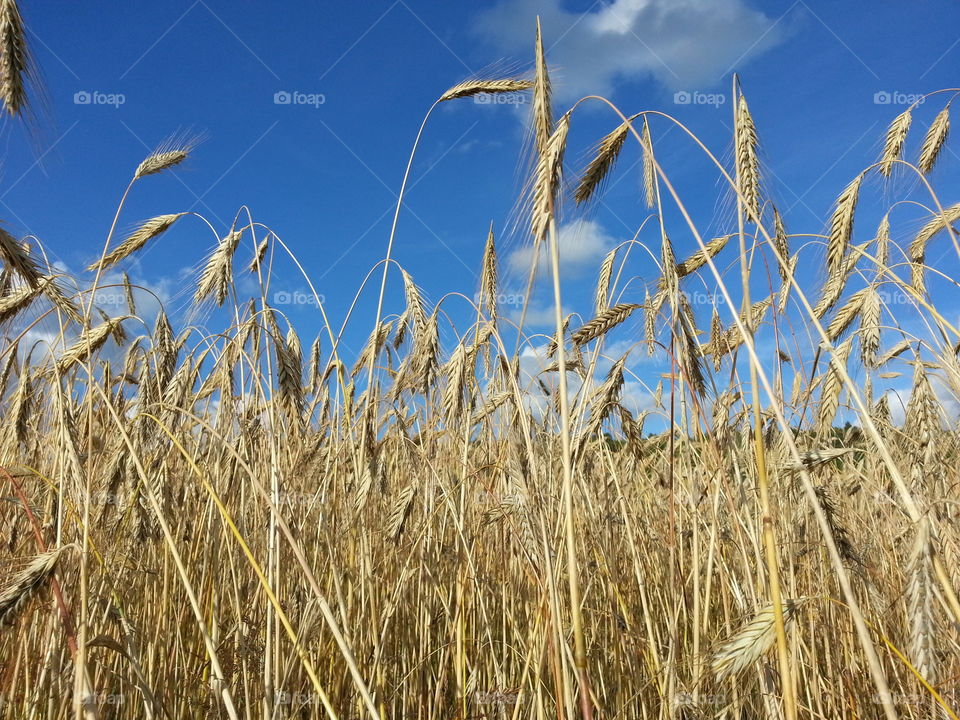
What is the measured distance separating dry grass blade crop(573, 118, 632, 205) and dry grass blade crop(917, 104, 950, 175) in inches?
111

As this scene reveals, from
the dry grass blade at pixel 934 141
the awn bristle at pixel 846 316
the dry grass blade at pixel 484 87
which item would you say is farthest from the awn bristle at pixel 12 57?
the dry grass blade at pixel 934 141

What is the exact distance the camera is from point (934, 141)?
373 centimetres

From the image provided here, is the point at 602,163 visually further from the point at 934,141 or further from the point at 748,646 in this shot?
the point at 934,141

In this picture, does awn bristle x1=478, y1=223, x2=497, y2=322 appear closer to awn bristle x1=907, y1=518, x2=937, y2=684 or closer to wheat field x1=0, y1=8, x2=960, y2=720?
wheat field x1=0, y1=8, x2=960, y2=720

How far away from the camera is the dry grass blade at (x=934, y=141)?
145 inches

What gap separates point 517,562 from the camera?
8.06ft

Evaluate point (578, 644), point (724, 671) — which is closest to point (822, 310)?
point (724, 671)

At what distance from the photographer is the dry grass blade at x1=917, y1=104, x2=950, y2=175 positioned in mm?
3672

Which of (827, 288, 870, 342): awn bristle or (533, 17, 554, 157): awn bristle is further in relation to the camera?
(827, 288, 870, 342): awn bristle

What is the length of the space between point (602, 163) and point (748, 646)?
1.48m

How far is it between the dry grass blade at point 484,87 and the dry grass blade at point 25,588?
6.51 feet

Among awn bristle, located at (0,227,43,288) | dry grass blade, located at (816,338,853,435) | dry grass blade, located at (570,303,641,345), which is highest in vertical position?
awn bristle, located at (0,227,43,288)

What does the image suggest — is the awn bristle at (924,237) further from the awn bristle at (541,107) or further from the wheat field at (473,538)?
the awn bristle at (541,107)

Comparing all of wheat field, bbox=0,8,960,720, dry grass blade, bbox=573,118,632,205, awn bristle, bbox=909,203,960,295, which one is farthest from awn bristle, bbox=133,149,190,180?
awn bristle, bbox=909,203,960,295
